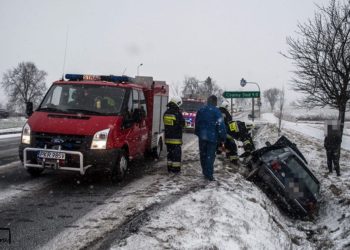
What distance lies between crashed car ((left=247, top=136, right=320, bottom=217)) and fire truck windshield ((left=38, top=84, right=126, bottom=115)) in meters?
3.44

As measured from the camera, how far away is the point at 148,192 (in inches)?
290

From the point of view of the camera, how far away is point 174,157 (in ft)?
30.6

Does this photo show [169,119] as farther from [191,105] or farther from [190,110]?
[191,105]

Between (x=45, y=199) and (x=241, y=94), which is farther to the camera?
(x=241, y=94)

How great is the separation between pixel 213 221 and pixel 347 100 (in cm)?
751

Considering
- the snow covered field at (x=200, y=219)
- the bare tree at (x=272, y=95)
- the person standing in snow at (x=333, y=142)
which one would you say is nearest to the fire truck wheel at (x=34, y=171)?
the snow covered field at (x=200, y=219)

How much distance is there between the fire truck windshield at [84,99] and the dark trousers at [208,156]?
2093mm

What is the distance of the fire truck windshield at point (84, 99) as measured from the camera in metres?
8.20

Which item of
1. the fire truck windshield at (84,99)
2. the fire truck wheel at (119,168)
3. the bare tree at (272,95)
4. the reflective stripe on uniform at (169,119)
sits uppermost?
the bare tree at (272,95)

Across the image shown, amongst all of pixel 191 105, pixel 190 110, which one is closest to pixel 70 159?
pixel 190 110

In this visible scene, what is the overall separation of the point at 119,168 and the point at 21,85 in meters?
78.8

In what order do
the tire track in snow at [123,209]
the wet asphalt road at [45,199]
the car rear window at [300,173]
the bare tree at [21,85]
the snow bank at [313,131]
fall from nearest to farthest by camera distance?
1. the tire track in snow at [123,209]
2. the wet asphalt road at [45,199]
3. the car rear window at [300,173]
4. the snow bank at [313,131]
5. the bare tree at [21,85]

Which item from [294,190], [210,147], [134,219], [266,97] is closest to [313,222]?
[294,190]

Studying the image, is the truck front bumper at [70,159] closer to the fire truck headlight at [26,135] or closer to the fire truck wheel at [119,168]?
the fire truck headlight at [26,135]
